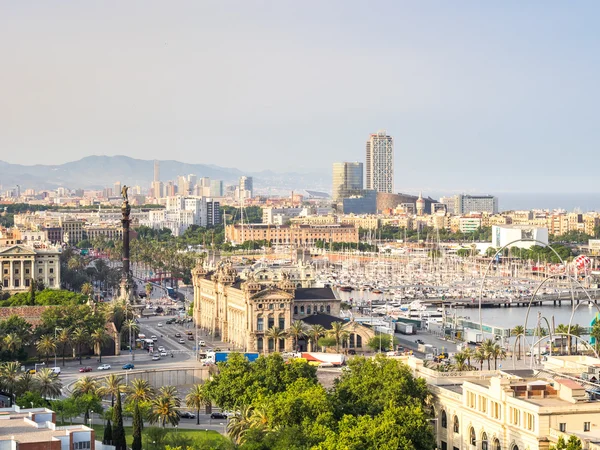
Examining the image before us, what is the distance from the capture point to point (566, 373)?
45.3 m

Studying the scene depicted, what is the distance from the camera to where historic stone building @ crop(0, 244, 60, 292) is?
117375 millimetres

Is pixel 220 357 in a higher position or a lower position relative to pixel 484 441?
lower

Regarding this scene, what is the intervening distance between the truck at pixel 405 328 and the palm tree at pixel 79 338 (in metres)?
29.6

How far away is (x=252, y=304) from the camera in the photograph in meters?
79.1

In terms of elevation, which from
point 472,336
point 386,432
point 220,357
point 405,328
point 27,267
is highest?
point 27,267

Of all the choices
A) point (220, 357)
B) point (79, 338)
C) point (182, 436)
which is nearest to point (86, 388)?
point (182, 436)

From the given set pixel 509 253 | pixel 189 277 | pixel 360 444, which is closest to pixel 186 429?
pixel 360 444

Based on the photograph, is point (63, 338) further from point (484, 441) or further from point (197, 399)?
point (484, 441)

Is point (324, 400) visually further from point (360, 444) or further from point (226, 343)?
point (226, 343)

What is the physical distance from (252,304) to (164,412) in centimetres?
2493

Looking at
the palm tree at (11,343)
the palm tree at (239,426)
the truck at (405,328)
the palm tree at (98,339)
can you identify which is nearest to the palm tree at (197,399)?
the palm tree at (239,426)

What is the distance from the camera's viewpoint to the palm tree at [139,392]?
57562mm

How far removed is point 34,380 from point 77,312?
21.1 m

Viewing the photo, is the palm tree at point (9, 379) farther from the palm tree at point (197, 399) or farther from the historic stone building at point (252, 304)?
the historic stone building at point (252, 304)
